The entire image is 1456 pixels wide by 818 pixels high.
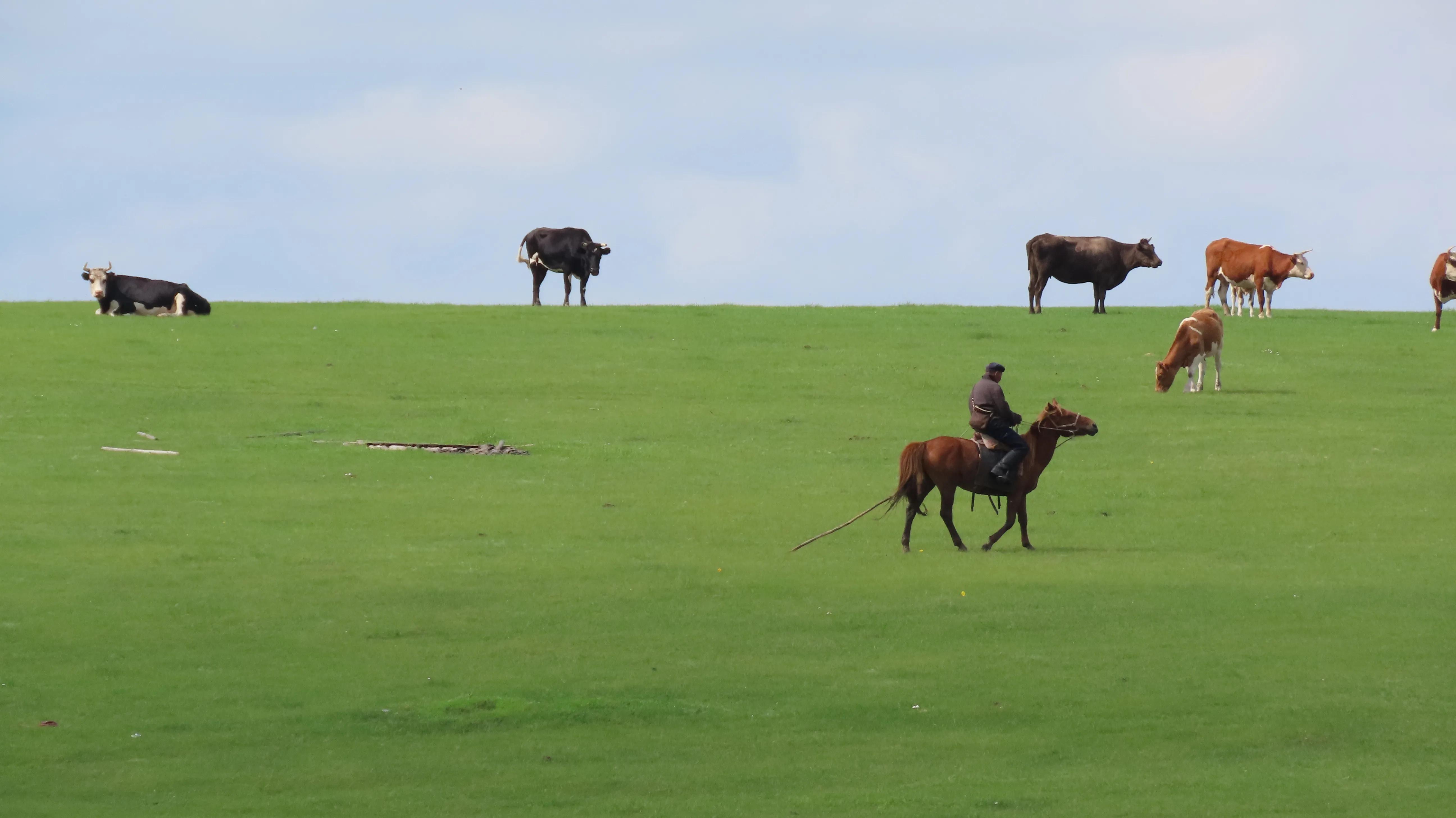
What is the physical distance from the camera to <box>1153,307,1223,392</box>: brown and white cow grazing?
3484 centimetres

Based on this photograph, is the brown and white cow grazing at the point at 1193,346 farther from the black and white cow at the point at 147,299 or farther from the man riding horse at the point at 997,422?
the black and white cow at the point at 147,299

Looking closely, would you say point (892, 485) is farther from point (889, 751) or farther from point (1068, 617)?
point (889, 751)

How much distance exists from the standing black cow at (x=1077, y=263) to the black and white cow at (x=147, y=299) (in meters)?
20.7

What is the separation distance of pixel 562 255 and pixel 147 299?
38.7ft

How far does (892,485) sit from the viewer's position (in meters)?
26.2

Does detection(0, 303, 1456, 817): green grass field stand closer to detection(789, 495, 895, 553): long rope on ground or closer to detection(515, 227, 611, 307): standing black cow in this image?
detection(789, 495, 895, 553): long rope on ground

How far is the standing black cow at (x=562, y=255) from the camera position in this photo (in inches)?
2078

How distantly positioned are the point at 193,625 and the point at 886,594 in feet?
22.0

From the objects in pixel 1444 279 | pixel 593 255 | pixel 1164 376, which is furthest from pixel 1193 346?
pixel 593 255

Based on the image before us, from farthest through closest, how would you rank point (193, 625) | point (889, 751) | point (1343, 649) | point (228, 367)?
point (228, 367), point (193, 625), point (1343, 649), point (889, 751)

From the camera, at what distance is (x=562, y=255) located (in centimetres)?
5281

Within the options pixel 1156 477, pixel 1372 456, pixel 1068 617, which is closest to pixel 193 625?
pixel 1068 617

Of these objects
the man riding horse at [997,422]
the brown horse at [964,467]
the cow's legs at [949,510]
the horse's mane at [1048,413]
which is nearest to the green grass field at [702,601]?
the cow's legs at [949,510]

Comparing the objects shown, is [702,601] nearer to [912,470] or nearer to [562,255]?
[912,470]
